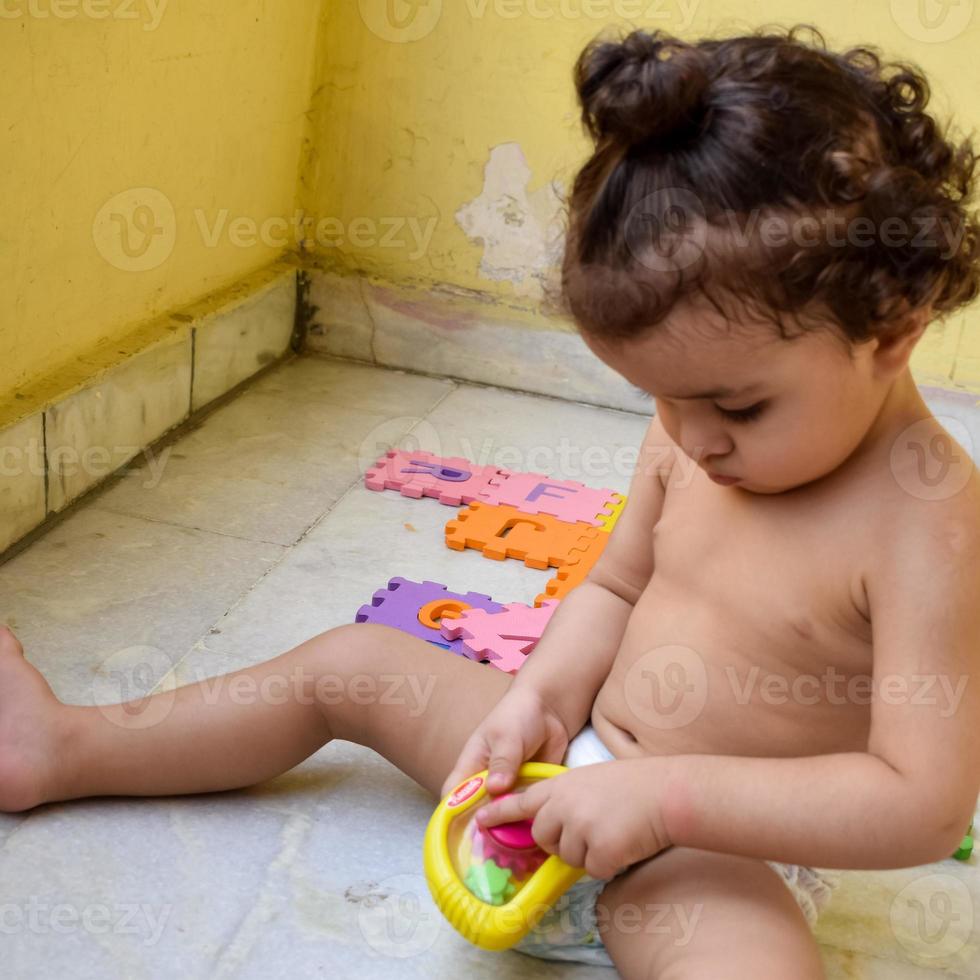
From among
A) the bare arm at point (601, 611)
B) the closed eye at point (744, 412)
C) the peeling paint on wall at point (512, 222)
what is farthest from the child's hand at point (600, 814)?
the peeling paint on wall at point (512, 222)

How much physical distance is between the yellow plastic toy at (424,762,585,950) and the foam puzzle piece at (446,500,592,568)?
2.14 feet

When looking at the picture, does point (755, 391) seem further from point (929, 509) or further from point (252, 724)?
point (252, 724)

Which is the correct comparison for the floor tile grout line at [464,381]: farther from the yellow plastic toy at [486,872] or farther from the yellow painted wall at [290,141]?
the yellow plastic toy at [486,872]

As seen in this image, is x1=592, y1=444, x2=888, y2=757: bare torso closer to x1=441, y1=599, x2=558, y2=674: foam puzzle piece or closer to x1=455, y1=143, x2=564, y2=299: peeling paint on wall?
x1=441, y1=599, x2=558, y2=674: foam puzzle piece

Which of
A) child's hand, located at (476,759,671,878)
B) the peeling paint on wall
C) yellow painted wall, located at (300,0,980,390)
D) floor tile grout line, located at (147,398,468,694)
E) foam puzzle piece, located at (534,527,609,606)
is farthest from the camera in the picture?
the peeling paint on wall

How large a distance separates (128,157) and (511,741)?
0.97 m

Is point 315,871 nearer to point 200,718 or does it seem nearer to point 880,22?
point 200,718

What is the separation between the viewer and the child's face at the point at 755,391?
2.30 ft

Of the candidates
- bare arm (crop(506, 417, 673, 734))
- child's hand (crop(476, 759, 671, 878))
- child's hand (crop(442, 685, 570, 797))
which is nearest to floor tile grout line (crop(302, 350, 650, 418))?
bare arm (crop(506, 417, 673, 734))

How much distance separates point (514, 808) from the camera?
32.7 inches

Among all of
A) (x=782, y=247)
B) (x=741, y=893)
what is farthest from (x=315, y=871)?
(x=782, y=247)

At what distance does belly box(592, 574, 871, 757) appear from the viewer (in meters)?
A: 0.82

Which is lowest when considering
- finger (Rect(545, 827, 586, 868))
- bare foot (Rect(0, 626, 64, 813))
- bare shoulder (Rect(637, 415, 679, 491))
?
bare foot (Rect(0, 626, 64, 813))

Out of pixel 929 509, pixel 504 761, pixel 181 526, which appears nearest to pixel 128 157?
pixel 181 526
